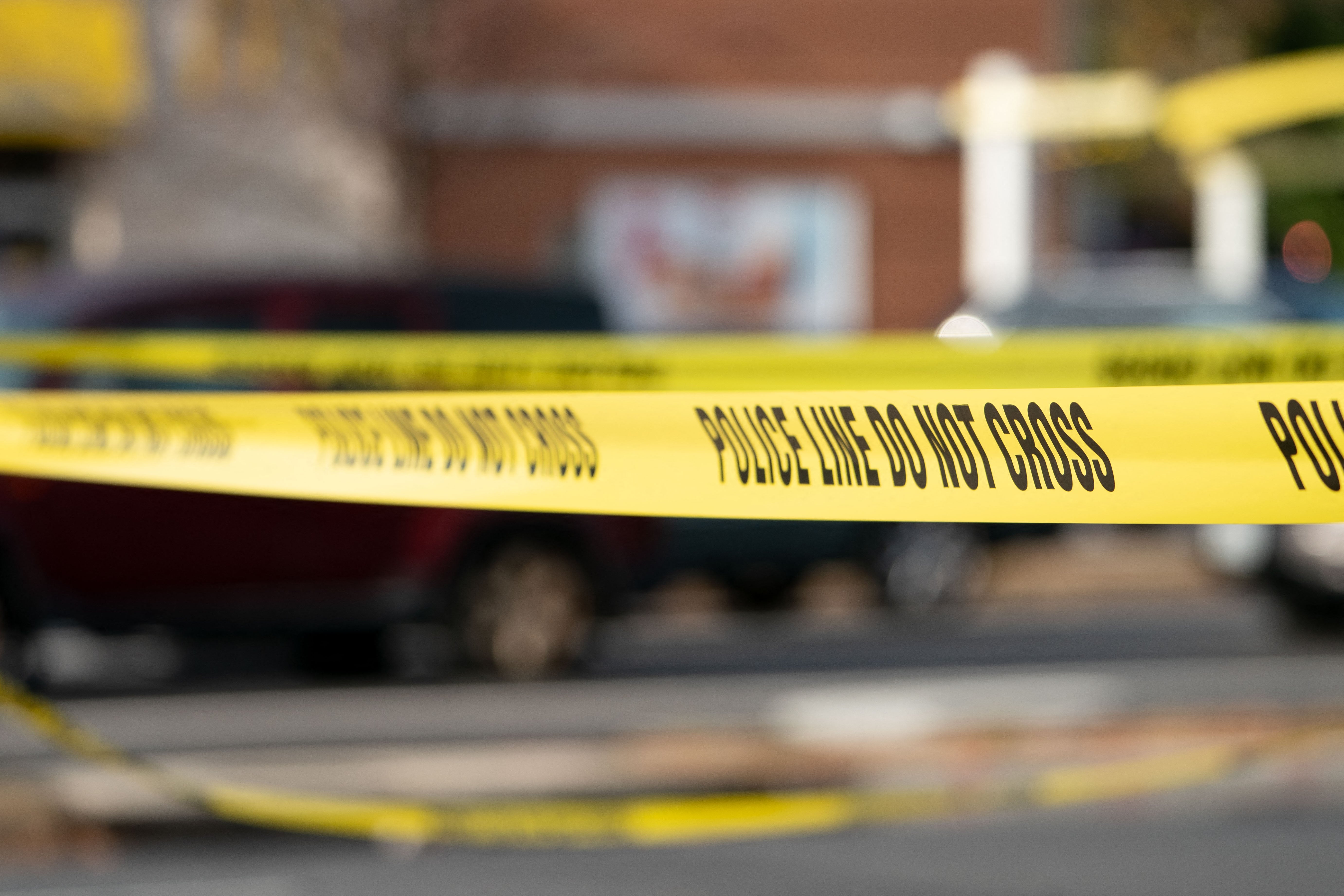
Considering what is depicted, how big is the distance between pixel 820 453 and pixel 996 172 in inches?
597

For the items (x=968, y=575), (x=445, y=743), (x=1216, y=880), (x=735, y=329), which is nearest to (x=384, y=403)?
(x=1216, y=880)

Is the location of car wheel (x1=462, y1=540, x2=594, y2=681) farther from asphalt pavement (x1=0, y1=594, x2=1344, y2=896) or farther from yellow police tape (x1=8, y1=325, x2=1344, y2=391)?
yellow police tape (x1=8, y1=325, x2=1344, y2=391)

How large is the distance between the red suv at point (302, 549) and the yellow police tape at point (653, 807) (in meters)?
1.19

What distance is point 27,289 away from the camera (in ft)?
28.4

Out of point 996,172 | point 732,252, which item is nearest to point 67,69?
point 732,252

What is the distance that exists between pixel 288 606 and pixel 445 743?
54.0 inches

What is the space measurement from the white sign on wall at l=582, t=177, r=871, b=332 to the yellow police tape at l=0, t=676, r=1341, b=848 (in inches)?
444

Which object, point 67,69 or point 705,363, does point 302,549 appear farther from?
point 67,69

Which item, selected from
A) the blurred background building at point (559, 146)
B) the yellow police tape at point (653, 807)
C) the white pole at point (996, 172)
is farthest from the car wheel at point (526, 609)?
the white pole at point (996, 172)

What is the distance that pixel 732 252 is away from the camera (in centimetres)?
1838

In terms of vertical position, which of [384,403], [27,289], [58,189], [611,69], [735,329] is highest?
[611,69]

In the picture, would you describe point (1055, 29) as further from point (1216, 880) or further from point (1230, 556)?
point (1216, 880)

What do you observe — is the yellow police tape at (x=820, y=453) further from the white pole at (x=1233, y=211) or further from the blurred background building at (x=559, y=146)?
the white pole at (x=1233, y=211)

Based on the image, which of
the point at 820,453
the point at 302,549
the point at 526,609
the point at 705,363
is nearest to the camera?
the point at 820,453
